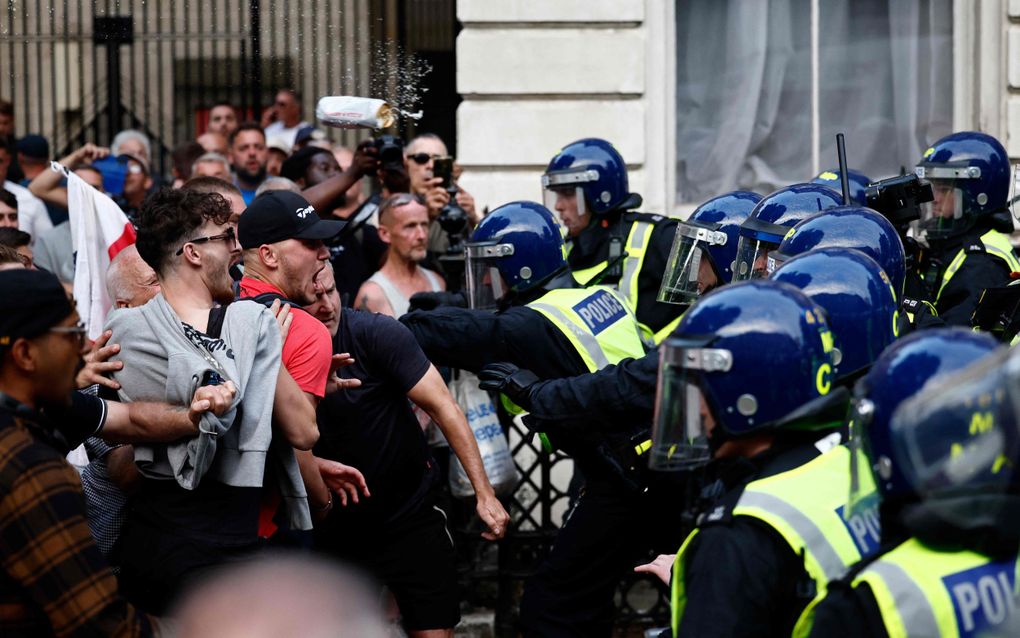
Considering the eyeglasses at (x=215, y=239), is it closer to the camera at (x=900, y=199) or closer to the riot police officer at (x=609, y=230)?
the riot police officer at (x=609, y=230)

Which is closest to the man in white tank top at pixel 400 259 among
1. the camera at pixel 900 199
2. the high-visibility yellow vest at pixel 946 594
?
the camera at pixel 900 199

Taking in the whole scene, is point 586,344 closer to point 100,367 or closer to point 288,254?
point 288,254

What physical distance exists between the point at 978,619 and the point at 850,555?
13.6 inches

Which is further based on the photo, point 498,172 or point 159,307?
point 498,172

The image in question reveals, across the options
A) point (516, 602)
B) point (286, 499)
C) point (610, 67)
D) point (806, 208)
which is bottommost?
point (516, 602)

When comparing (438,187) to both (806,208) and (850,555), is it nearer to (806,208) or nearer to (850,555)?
(806,208)

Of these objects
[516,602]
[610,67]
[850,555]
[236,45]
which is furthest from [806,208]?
[236,45]

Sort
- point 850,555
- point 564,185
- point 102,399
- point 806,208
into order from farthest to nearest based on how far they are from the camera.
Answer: point 564,185 < point 806,208 < point 102,399 < point 850,555

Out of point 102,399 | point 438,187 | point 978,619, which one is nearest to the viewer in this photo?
point 978,619

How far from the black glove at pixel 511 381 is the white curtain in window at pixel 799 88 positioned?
15.6 feet

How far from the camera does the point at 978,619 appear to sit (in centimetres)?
253

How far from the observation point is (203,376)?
398cm

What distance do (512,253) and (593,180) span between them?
1197 millimetres

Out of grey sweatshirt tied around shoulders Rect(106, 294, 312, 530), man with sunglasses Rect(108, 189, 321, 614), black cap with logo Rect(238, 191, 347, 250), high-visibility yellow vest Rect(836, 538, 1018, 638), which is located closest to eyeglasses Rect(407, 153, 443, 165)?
black cap with logo Rect(238, 191, 347, 250)
